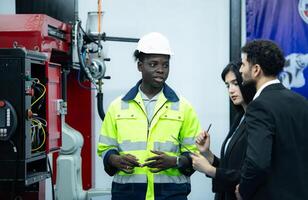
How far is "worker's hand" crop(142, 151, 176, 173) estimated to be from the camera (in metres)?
2.12

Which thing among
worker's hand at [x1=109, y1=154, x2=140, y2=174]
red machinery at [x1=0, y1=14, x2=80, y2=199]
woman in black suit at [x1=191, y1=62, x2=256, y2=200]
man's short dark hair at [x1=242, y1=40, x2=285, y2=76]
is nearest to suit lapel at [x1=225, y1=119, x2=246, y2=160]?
woman in black suit at [x1=191, y1=62, x2=256, y2=200]

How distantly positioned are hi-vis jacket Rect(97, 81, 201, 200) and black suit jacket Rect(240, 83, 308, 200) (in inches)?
17.6

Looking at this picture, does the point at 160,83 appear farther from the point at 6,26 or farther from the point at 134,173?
the point at 6,26

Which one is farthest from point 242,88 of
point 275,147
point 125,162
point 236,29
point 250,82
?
point 236,29

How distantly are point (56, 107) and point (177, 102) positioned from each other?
0.61 meters

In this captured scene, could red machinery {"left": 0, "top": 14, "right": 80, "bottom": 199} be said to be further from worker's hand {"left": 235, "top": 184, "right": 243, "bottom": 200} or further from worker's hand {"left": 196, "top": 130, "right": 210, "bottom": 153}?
worker's hand {"left": 235, "top": 184, "right": 243, "bottom": 200}

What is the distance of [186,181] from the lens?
2.27 m

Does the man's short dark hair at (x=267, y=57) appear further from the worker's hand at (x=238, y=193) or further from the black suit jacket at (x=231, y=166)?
the worker's hand at (x=238, y=193)

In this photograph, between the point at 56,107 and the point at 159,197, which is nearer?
the point at 159,197

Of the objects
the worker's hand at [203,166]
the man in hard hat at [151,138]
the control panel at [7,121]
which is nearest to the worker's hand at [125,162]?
the man in hard hat at [151,138]

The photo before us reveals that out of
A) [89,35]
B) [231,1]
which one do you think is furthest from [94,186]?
[231,1]

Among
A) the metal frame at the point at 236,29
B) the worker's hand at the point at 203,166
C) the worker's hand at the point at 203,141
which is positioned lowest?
the worker's hand at the point at 203,166

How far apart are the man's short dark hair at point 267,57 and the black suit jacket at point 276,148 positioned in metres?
0.09

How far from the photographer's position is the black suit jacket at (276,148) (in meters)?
1.79
